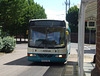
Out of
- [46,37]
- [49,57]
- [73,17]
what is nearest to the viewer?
[49,57]

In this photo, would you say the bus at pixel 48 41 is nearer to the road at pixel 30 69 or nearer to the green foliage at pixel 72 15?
the road at pixel 30 69

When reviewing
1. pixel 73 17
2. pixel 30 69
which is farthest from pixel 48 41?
pixel 73 17

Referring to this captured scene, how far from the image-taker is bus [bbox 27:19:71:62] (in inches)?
442

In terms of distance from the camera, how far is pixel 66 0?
202 feet

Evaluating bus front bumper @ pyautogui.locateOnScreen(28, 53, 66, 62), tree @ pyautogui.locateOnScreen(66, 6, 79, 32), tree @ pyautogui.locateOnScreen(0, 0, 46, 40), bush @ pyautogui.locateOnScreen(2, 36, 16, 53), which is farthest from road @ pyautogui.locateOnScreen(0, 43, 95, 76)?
tree @ pyautogui.locateOnScreen(66, 6, 79, 32)

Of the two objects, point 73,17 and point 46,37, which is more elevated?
point 73,17

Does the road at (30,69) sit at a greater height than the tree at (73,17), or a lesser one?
lesser

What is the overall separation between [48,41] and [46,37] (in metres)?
0.26

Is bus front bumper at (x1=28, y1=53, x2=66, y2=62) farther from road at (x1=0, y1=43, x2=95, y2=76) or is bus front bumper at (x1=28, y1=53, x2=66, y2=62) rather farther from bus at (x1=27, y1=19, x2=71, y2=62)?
road at (x1=0, y1=43, x2=95, y2=76)

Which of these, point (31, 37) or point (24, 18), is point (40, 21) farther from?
point (24, 18)

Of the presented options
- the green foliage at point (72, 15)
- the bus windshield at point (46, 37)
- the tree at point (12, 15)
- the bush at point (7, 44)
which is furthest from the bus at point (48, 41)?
the green foliage at point (72, 15)

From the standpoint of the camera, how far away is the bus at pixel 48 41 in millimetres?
11227

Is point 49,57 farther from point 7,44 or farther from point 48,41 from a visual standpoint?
point 7,44

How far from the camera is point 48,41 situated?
11328 millimetres
